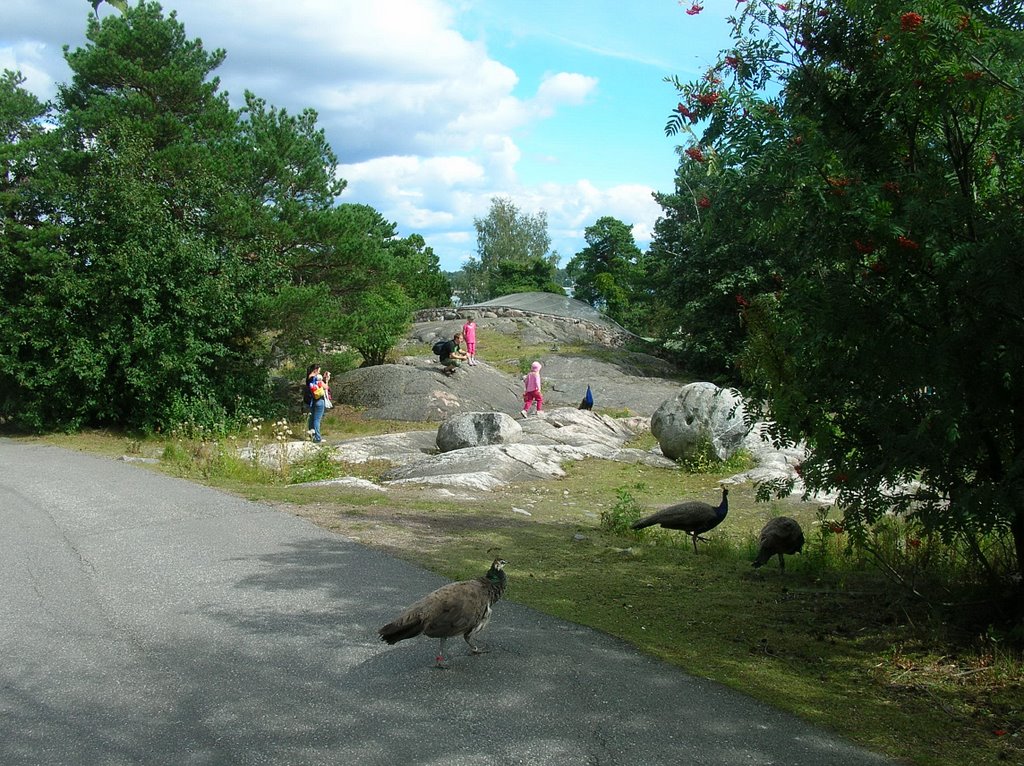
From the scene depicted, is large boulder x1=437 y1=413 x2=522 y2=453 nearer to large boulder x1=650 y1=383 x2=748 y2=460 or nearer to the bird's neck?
large boulder x1=650 y1=383 x2=748 y2=460

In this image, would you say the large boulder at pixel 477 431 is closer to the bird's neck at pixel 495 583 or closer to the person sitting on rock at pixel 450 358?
the person sitting on rock at pixel 450 358

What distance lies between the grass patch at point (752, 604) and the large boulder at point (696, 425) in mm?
4597

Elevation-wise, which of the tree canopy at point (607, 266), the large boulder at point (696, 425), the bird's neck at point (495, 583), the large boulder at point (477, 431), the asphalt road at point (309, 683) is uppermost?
the tree canopy at point (607, 266)

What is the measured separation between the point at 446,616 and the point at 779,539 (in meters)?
4.38

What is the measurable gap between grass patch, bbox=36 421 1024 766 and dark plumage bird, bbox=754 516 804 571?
9.7 inches

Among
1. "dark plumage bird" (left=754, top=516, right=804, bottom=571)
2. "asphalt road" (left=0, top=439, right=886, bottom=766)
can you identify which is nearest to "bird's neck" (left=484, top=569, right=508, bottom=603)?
"asphalt road" (left=0, top=439, right=886, bottom=766)

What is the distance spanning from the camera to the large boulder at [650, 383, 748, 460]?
18828mm

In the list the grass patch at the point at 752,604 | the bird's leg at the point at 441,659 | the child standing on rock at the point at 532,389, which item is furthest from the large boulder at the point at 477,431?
the bird's leg at the point at 441,659

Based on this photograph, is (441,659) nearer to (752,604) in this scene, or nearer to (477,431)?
(752,604)

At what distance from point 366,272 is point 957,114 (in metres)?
21.9

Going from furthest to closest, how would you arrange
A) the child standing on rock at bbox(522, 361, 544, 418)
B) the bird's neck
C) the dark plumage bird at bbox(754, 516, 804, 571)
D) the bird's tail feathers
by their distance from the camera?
the child standing on rock at bbox(522, 361, 544, 418)
the dark plumage bird at bbox(754, 516, 804, 571)
the bird's neck
the bird's tail feathers

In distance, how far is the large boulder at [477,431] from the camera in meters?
19.2

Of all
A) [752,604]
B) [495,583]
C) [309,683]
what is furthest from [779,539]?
[309,683]

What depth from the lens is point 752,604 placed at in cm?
763
